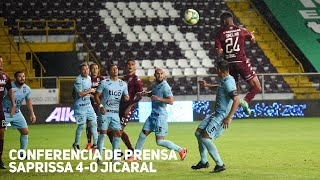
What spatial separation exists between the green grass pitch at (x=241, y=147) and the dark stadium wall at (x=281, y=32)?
707 cm

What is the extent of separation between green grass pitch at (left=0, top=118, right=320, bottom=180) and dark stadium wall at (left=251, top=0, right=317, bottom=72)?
278 inches

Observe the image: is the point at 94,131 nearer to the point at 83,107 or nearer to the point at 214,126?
the point at 83,107

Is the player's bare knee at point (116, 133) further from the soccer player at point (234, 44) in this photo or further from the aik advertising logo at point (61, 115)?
the aik advertising logo at point (61, 115)

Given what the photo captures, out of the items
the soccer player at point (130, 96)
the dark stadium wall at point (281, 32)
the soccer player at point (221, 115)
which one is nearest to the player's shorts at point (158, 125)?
the soccer player at point (130, 96)

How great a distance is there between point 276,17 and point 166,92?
24486mm

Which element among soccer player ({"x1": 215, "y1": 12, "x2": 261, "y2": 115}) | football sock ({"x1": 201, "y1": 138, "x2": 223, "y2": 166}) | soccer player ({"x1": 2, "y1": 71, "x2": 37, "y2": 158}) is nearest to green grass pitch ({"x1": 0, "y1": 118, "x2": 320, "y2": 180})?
football sock ({"x1": 201, "y1": 138, "x2": 223, "y2": 166})

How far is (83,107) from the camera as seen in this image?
15.9m

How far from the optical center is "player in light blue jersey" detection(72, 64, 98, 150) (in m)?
15.6

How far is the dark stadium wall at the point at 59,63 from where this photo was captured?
31.2 metres

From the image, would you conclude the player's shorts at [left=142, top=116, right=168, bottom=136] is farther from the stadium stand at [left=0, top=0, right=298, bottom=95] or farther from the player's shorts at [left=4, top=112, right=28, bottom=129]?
the stadium stand at [left=0, top=0, right=298, bottom=95]

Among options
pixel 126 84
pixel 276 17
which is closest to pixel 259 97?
pixel 276 17

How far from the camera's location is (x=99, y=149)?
13203 mm

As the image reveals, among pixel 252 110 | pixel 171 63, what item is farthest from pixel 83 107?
pixel 171 63

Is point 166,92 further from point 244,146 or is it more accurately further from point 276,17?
point 276,17
